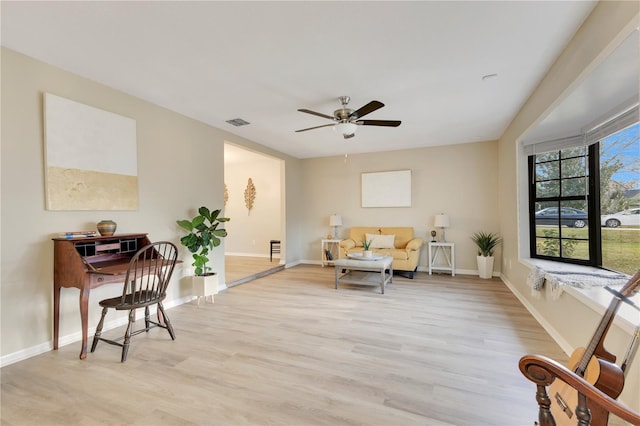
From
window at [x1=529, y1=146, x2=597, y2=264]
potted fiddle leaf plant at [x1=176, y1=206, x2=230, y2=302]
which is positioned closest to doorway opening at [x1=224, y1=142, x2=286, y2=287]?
potted fiddle leaf plant at [x1=176, y1=206, x2=230, y2=302]

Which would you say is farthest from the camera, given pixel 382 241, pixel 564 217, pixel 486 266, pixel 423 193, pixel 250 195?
pixel 250 195

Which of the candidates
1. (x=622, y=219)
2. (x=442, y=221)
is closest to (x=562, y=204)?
(x=622, y=219)

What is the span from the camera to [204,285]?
151 inches

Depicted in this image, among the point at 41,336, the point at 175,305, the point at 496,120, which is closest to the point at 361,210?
the point at 496,120

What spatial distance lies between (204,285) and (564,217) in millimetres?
4726

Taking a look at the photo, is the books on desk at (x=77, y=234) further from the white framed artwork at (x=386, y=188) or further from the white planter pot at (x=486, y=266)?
the white planter pot at (x=486, y=266)

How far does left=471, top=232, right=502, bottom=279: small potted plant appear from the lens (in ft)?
17.3

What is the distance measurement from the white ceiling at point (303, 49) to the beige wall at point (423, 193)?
211 centimetres

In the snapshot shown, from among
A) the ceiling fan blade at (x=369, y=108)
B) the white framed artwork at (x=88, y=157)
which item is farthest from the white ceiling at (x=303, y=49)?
the white framed artwork at (x=88, y=157)

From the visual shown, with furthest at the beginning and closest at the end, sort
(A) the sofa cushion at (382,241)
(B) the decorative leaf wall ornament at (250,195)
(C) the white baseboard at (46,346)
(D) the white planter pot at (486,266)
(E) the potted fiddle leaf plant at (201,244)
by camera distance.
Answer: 1. (B) the decorative leaf wall ornament at (250,195)
2. (A) the sofa cushion at (382,241)
3. (D) the white planter pot at (486,266)
4. (E) the potted fiddle leaf plant at (201,244)
5. (C) the white baseboard at (46,346)

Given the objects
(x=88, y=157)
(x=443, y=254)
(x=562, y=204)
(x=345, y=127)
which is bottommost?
(x=443, y=254)

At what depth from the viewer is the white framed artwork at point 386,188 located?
20.4ft

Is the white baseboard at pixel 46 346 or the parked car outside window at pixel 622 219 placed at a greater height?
the parked car outside window at pixel 622 219

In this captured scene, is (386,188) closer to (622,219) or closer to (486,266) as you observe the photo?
(486,266)
